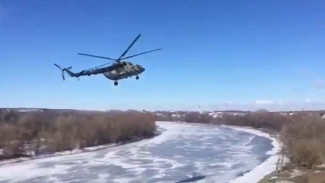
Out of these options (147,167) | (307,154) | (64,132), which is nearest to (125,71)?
(147,167)

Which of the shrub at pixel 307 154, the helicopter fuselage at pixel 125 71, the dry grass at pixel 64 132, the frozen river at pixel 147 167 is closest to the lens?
the helicopter fuselage at pixel 125 71

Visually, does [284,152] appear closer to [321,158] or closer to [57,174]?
[321,158]

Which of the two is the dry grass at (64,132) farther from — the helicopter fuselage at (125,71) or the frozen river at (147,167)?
the helicopter fuselage at (125,71)

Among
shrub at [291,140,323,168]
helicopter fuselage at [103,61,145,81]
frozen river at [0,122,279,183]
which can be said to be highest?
helicopter fuselage at [103,61,145,81]

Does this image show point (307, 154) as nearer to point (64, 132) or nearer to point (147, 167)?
point (147, 167)

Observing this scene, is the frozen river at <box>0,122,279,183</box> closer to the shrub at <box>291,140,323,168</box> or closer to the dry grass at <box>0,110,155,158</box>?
the shrub at <box>291,140,323,168</box>

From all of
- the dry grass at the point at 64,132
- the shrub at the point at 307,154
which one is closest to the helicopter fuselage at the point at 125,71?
the shrub at the point at 307,154

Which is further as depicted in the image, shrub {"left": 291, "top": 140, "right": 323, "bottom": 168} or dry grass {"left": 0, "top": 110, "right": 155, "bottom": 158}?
dry grass {"left": 0, "top": 110, "right": 155, "bottom": 158}

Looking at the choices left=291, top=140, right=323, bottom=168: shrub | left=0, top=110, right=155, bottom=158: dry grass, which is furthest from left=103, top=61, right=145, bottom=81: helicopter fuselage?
left=0, top=110, right=155, bottom=158: dry grass

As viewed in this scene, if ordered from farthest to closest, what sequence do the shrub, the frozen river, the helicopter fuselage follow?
the shrub → the frozen river → the helicopter fuselage
